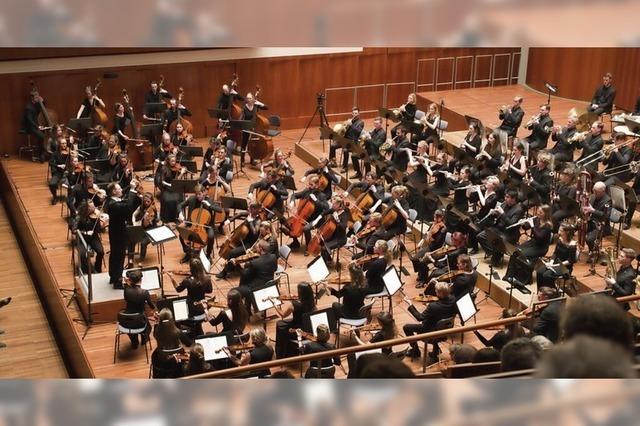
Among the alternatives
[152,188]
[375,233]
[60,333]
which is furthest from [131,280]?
[152,188]

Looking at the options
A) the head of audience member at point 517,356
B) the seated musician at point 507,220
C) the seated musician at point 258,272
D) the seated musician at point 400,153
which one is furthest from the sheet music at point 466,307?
the head of audience member at point 517,356

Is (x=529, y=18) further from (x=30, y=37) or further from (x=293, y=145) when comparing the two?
(x=293, y=145)

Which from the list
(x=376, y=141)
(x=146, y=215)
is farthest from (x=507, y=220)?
(x=146, y=215)

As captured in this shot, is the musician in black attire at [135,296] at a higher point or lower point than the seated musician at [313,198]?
lower

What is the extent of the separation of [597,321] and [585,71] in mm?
18276

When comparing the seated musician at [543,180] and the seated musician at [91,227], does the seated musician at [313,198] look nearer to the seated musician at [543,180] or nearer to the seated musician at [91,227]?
the seated musician at [91,227]

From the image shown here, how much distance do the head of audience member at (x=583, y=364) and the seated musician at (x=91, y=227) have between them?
1045cm

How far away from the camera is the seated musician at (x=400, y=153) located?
13.4 meters

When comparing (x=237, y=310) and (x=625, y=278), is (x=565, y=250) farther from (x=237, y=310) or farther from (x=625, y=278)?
(x=237, y=310)

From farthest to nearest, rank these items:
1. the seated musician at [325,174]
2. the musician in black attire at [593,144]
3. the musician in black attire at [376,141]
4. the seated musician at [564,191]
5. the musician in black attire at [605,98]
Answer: the musician in black attire at [605,98] → the musician in black attire at [376,141] → the seated musician at [325,174] → the musician in black attire at [593,144] → the seated musician at [564,191]

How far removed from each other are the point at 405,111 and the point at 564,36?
14.5 metres

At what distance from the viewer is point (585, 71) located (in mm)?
18000

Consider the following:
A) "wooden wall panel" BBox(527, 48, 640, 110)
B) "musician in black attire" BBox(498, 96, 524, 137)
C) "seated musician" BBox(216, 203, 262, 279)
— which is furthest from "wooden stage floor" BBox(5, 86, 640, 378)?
"musician in black attire" BBox(498, 96, 524, 137)

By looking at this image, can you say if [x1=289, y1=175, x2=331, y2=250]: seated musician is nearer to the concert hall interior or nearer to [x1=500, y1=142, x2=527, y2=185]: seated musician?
the concert hall interior
